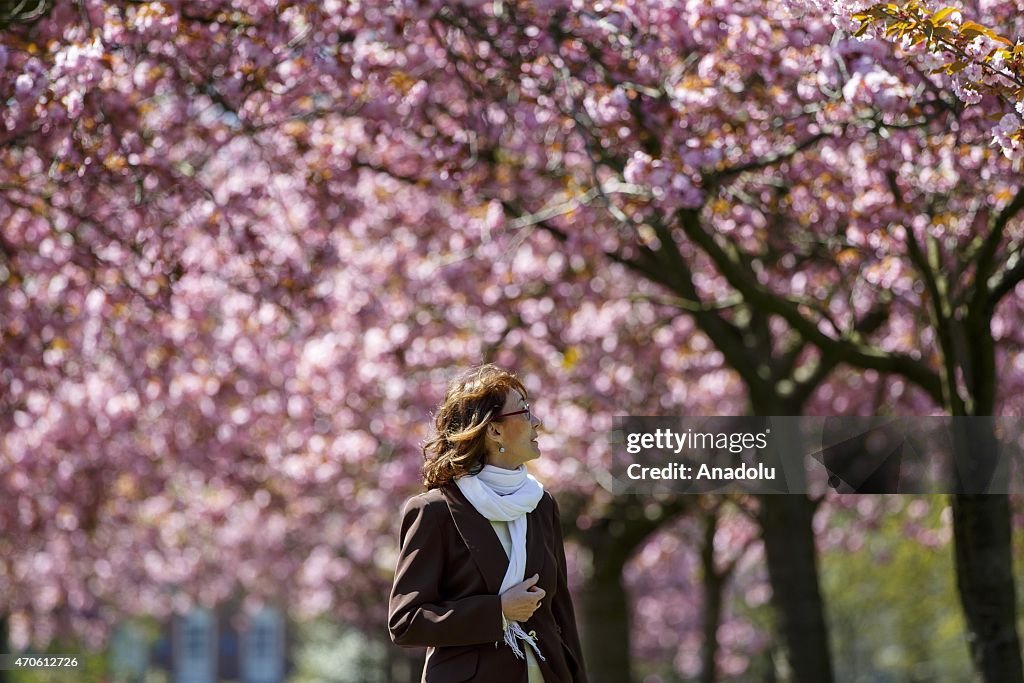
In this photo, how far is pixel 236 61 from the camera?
8.16 meters

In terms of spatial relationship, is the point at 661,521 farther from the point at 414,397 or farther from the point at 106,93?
the point at 106,93

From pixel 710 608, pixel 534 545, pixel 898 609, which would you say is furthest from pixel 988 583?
pixel 898 609

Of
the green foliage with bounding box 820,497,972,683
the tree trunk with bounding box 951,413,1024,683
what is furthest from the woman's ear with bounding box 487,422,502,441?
the green foliage with bounding box 820,497,972,683

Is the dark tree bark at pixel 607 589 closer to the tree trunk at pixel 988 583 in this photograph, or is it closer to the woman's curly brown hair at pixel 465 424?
the tree trunk at pixel 988 583

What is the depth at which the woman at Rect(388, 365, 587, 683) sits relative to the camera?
4.24 metres

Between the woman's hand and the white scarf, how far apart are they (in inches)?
1.2

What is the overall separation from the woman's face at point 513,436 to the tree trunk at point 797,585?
238 inches

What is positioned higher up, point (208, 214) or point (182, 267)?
point (208, 214)

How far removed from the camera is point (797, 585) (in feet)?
33.5

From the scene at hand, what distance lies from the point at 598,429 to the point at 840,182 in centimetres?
512

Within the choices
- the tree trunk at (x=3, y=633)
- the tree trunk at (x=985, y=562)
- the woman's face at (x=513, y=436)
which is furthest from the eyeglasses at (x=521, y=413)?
the tree trunk at (x=3, y=633)

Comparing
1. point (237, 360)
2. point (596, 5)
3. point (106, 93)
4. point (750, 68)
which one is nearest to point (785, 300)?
point (750, 68)

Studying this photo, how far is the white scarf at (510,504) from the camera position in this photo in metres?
4.31

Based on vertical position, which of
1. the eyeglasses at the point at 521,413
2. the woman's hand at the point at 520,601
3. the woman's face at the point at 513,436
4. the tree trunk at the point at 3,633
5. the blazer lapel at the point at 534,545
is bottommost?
the woman's hand at the point at 520,601
